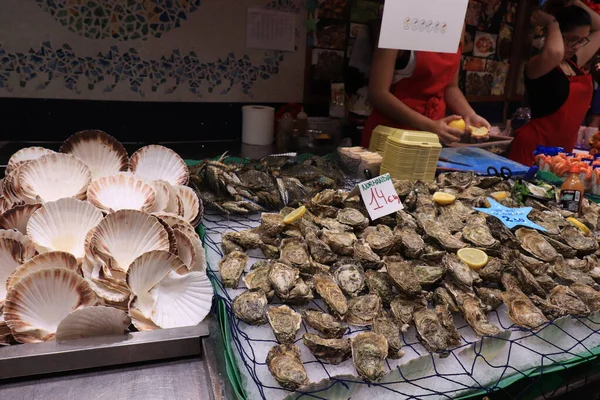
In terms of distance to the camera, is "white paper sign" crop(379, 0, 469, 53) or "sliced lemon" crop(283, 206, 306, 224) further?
"white paper sign" crop(379, 0, 469, 53)

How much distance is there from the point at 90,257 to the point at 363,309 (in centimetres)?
67

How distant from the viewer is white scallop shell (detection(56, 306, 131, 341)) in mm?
830

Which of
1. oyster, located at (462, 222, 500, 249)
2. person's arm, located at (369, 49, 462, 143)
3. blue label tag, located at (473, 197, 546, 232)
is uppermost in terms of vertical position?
person's arm, located at (369, 49, 462, 143)

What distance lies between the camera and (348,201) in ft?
5.26

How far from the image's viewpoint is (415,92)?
266cm

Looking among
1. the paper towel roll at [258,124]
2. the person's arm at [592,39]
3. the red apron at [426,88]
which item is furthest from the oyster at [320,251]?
the person's arm at [592,39]

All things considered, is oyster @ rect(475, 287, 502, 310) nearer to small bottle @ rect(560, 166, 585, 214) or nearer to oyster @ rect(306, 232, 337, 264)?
oyster @ rect(306, 232, 337, 264)

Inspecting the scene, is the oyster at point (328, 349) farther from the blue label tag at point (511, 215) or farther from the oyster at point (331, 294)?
the blue label tag at point (511, 215)

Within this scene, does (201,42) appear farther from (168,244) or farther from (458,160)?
(168,244)

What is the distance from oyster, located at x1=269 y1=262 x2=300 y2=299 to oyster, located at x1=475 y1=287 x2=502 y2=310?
528 mm

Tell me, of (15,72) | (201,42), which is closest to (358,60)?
(201,42)

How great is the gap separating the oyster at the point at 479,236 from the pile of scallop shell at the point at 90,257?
2.93 feet

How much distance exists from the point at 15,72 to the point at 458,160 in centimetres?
286

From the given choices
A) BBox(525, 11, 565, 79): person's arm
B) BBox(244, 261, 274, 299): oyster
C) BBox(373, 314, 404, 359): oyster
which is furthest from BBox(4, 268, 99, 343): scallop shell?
BBox(525, 11, 565, 79): person's arm
